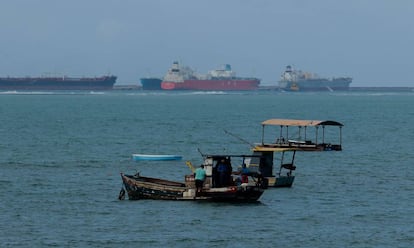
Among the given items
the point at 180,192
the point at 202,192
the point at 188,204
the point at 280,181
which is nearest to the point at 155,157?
the point at 280,181

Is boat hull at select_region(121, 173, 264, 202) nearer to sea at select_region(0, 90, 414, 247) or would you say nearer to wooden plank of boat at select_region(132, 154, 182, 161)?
sea at select_region(0, 90, 414, 247)

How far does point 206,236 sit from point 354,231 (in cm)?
591

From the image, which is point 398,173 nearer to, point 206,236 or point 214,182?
point 214,182

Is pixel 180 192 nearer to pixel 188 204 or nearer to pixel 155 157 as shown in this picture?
pixel 188 204

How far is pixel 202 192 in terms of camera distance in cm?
4716

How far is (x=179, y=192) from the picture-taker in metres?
47.8

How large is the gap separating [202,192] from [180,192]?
1.22 m

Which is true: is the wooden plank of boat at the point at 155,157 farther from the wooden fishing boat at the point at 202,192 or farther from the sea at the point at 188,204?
the wooden fishing boat at the point at 202,192

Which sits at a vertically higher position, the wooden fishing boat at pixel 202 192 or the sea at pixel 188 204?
the wooden fishing boat at pixel 202 192

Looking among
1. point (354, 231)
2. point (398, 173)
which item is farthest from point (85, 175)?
point (354, 231)

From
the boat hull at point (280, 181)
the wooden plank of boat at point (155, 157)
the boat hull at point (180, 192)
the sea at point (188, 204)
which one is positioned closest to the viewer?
the sea at point (188, 204)

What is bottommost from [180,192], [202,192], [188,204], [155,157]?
[155,157]

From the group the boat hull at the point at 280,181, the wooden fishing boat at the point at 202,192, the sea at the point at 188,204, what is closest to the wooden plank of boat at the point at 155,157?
the sea at the point at 188,204

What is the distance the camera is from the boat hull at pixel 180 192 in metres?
46.8
